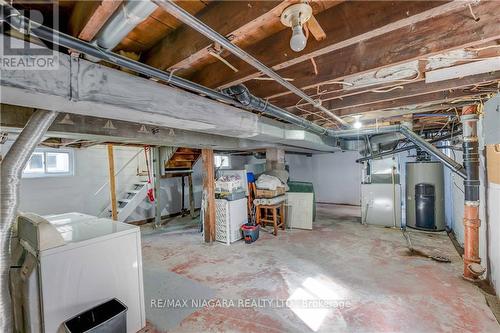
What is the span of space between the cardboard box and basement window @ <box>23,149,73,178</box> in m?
6.61

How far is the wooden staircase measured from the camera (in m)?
5.52

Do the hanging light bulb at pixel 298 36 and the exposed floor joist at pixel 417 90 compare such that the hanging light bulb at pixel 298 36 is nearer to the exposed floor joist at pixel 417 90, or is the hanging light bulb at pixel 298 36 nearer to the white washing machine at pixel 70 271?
the exposed floor joist at pixel 417 90

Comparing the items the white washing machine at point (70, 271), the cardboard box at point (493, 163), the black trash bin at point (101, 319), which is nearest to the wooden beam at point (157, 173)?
the white washing machine at point (70, 271)

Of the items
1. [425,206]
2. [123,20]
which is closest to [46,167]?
[123,20]

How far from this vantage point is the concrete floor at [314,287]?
2033mm

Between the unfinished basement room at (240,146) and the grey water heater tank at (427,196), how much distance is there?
3 cm

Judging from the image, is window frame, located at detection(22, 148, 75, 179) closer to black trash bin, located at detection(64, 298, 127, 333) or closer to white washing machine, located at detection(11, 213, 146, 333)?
white washing machine, located at detection(11, 213, 146, 333)

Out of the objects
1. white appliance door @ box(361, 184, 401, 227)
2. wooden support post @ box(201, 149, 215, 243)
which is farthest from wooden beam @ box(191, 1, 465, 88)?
white appliance door @ box(361, 184, 401, 227)

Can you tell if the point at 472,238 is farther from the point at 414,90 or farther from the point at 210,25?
the point at 210,25

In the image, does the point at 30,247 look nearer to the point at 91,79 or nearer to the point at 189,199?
the point at 91,79

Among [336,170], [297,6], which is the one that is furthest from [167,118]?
[336,170]

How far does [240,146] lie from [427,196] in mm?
3940

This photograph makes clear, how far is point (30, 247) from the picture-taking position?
64.0 inches

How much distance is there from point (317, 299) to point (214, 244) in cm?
223
